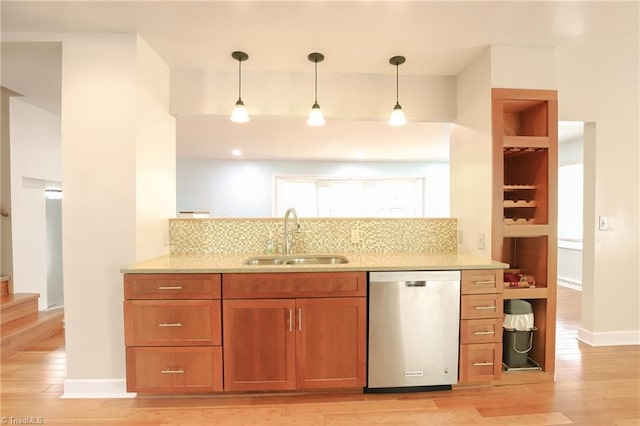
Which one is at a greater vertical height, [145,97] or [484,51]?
[484,51]

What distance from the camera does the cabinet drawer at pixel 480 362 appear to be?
1951 mm

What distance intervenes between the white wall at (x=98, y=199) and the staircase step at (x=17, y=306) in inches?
59.7

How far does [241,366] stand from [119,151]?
1571mm

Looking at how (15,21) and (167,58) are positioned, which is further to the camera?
(167,58)

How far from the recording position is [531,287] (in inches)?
84.4

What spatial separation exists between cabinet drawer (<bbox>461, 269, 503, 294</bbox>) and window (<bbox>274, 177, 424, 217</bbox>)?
516 centimetres

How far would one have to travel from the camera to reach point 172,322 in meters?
1.83

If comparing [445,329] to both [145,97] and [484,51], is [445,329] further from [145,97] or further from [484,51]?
[145,97]

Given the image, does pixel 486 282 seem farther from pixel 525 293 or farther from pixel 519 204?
pixel 519 204

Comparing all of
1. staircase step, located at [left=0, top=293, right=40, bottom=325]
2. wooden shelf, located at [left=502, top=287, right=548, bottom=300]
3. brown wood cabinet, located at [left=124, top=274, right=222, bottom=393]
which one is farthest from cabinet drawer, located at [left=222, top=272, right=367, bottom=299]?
staircase step, located at [left=0, top=293, right=40, bottom=325]

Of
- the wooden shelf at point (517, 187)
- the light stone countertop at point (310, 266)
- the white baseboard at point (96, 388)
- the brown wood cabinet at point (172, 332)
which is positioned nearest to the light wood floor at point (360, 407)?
the white baseboard at point (96, 388)

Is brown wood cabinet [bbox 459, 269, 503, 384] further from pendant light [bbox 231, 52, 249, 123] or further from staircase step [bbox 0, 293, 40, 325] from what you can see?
staircase step [bbox 0, 293, 40, 325]

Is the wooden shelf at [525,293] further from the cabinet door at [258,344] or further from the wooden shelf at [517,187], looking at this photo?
the cabinet door at [258,344]

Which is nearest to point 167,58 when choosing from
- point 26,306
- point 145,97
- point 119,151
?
point 145,97
